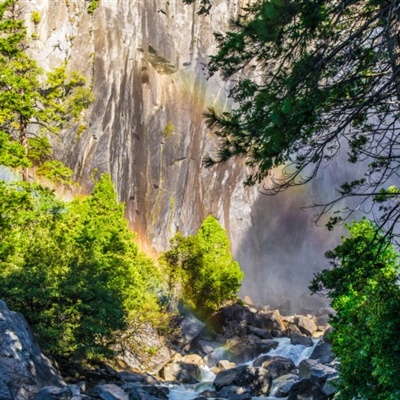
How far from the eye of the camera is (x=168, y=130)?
2382 inches

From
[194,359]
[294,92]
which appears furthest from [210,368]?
[294,92]

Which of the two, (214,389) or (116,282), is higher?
(116,282)

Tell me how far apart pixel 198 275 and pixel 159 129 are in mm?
20148

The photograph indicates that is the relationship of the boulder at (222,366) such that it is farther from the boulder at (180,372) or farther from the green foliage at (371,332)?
the green foliage at (371,332)

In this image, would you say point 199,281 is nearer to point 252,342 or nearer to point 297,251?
point 252,342

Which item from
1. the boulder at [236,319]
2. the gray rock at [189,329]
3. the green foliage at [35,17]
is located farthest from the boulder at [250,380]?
the green foliage at [35,17]

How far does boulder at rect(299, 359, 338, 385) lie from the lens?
2307 centimetres

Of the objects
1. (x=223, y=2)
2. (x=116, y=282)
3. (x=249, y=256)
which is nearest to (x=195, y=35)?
(x=223, y=2)

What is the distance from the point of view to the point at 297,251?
6831 cm

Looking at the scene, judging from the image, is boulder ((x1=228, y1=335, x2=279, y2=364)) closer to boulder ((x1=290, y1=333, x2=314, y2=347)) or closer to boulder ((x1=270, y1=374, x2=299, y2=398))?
boulder ((x1=290, y1=333, x2=314, y2=347))

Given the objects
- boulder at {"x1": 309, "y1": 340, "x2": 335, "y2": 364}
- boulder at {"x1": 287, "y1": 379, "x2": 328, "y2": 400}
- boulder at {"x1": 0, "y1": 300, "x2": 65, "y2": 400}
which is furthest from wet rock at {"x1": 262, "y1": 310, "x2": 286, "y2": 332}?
boulder at {"x1": 0, "y1": 300, "x2": 65, "y2": 400}

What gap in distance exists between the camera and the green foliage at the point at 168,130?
60.1 m

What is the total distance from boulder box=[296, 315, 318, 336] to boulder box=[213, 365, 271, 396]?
70.6 ft

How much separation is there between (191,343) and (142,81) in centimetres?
3269
